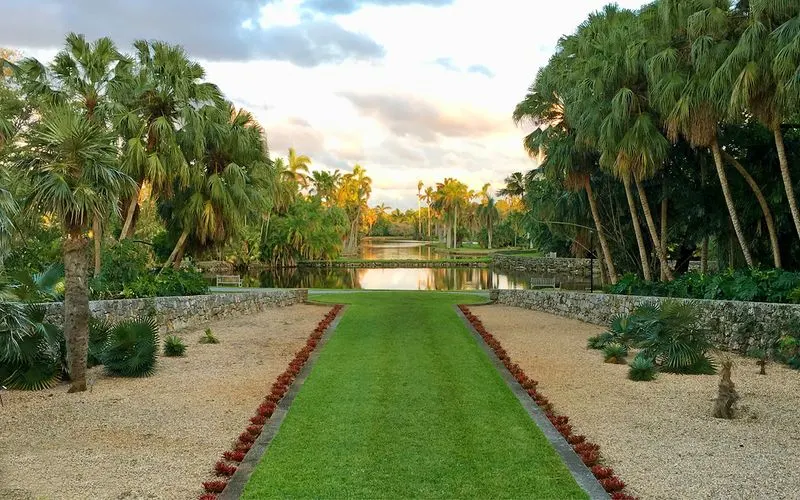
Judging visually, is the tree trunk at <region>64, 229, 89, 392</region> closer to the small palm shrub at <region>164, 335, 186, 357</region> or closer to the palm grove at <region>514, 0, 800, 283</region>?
the small palm shrub at <region>164, 335, 186, 357</region>

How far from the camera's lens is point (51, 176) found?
9.22 metres

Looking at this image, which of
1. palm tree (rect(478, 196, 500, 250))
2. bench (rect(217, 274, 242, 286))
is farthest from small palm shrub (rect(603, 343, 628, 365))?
palm tree (rect(478, 196, 500, 250))

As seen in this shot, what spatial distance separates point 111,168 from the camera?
990 centimetres

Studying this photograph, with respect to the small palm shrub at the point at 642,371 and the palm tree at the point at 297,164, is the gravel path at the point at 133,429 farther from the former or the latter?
the palm tree at the point at 297,164

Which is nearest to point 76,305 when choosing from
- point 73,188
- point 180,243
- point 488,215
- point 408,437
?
point 73,188

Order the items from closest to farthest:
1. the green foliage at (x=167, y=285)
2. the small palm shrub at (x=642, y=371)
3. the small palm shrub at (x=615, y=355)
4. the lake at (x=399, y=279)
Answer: the small palm shrub at (x=642, y=371) < the small palm shrub at (x=615, y=355) < the green foliage at (x=167, y=285) < the lake at (x=399, y=279)

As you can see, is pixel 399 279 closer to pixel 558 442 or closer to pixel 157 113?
pixel 157 113

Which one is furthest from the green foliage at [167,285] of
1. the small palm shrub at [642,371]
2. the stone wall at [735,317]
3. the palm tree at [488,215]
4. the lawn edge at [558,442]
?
the palm tree at [488,215]

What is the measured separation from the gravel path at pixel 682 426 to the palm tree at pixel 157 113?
13.3m

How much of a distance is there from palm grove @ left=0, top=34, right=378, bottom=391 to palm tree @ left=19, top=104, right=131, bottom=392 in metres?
0.02

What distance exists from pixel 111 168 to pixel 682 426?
886 cm

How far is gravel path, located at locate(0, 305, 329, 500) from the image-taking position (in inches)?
233

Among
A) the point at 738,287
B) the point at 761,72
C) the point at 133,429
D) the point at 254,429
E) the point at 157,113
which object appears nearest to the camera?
the point at 254,429

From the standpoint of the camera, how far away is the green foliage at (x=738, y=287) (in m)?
13.2
